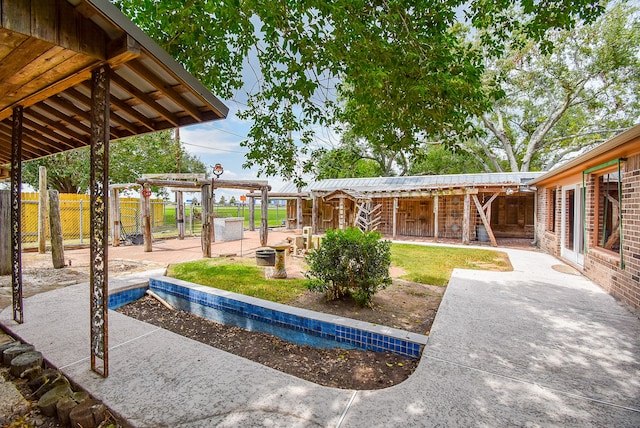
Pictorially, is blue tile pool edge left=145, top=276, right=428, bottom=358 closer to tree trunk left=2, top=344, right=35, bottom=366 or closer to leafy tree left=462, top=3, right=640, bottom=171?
tree trunk left=2, top=344, right=35, bottom=366

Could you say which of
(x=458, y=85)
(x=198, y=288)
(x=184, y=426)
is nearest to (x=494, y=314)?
(x=458, y=85)

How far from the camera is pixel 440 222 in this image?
53.6ft

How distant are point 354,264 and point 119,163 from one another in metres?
18.0

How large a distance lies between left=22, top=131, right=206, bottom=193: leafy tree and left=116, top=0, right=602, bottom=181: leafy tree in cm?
1288

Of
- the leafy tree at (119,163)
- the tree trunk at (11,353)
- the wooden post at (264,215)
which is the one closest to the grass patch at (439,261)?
the wooden post at (264,215)

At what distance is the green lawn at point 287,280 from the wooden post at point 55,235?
108 inches

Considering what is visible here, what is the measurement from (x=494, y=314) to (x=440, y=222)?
12.6m

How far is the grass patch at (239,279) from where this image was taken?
5.75 meters

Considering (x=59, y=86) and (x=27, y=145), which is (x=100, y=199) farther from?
(x=27, y=145)

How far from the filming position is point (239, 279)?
680cm

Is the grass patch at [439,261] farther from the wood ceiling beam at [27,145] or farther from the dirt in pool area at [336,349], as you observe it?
the wood ceiling beam at [27,145]

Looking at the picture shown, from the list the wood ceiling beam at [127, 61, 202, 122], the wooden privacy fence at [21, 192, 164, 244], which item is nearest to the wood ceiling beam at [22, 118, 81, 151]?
the wood ceiling beam at [127, 61, 202, 122]

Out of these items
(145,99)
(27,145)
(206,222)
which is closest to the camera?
(145,99)

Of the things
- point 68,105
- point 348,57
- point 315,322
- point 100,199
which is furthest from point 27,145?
point 315,322
